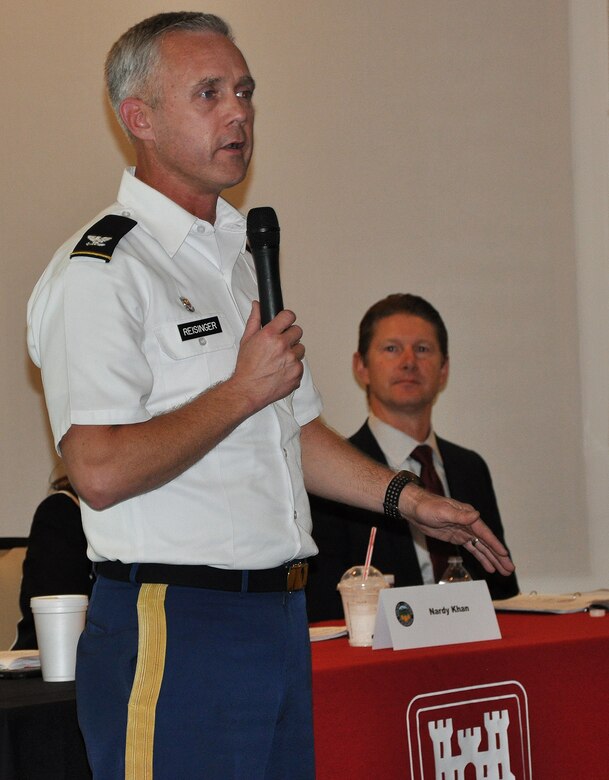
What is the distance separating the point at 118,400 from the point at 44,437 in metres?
2.36

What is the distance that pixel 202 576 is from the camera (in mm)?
1519

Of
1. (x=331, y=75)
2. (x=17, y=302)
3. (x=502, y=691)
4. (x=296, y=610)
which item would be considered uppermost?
(x=331, y=75)

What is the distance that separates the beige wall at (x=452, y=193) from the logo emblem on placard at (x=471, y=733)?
2.11 meters

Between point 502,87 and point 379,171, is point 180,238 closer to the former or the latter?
point 379,171

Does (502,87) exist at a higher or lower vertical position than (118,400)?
higher

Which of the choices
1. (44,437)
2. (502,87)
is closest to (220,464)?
(44,437)

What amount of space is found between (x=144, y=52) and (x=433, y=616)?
4.15 ft

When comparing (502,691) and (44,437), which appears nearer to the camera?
(502,691)

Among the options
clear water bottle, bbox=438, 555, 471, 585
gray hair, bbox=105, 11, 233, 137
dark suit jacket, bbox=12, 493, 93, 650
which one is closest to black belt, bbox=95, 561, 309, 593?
gray hair, bbox=105, 11, 233, 137

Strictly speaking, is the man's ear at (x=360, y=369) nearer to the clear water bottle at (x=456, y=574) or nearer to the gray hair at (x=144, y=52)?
the clear water bottle at (x=456, y=574)

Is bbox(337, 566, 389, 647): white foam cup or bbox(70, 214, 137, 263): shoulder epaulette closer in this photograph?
bbox(70, 214, 137, 263): shoulder epaulette

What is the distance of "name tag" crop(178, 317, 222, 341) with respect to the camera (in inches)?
62.4

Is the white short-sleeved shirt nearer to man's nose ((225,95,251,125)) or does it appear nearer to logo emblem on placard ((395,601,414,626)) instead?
man's nose ((225,95,251,125))

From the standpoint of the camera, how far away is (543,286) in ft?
14.8
